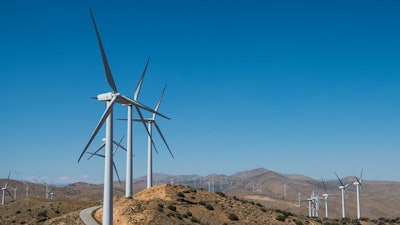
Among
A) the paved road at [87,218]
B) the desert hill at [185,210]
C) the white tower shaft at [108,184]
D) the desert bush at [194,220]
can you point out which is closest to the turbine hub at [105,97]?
the white tower shaft at [108,184]

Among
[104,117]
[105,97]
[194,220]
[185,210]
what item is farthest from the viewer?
[185,210]

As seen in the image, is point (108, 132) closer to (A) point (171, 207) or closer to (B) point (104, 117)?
(B) point (104, 117)

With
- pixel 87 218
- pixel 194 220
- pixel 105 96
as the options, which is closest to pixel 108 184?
pixel 105 96

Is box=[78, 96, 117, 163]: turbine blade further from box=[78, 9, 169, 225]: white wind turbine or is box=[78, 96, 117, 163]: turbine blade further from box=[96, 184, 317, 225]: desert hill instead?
box=[96, 184, 317, 225]: desert hill

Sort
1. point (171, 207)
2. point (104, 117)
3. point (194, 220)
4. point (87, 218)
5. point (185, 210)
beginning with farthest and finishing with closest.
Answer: point (185, 210), point (87, 218), point (171, 207), point (194, 220), point (104, 117)

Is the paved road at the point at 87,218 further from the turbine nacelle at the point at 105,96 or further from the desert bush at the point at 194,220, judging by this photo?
the turbine nacelle at the point at 105,96

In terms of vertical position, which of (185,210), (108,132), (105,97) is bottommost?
(185,210)

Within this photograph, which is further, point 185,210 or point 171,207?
point 185,210

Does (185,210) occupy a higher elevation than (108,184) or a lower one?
lower

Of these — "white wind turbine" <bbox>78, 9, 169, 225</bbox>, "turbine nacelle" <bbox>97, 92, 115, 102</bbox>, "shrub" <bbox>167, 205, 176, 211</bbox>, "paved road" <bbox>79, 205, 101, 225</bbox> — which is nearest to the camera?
"white wind turbine" <bbox>78, 9, 169, 225</bbox>

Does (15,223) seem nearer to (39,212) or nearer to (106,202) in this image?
(39,212)

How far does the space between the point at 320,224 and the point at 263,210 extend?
1052 centimetres

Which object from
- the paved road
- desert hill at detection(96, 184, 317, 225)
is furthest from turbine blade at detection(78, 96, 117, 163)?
the paved road

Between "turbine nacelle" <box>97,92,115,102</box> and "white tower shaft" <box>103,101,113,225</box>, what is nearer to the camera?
"white tower shaft" <box>103,101,113,225</box>
